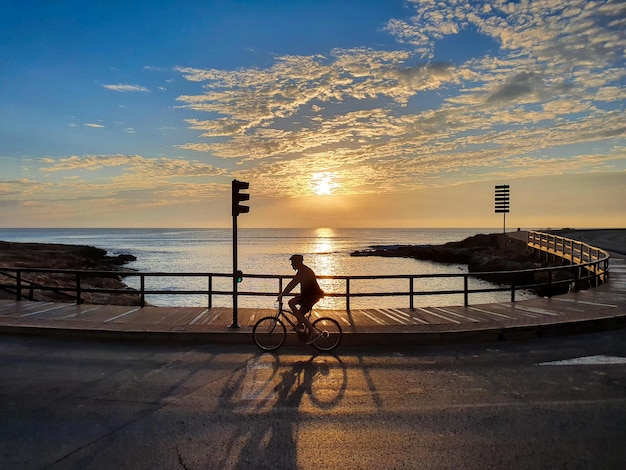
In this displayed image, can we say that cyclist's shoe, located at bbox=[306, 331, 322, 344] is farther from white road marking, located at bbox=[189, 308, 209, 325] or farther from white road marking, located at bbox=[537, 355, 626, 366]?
white road marking, located at bbox=[537, 355, 626, 366]

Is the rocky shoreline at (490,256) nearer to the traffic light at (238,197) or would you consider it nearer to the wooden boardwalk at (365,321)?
the wooden boardwalk at (365,321)

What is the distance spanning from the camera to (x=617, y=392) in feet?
21.7

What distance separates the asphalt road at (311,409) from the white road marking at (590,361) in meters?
0.05

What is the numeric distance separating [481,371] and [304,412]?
3.36 m

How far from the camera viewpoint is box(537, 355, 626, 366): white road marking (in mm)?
8188

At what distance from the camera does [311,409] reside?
235 inches

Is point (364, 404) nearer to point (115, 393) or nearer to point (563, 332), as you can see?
point (115, 393)

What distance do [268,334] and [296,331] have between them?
0.56 metres

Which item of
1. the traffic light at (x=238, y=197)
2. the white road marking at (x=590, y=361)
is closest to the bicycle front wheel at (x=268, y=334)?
the traffic light at (x=238, y=197)

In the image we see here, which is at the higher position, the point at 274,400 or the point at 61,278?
the point at 274,400

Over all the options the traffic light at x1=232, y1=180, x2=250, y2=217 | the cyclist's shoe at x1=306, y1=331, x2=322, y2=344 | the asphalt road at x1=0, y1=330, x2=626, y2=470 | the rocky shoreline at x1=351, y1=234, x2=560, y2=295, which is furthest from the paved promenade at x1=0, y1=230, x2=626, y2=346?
the rocky shoreline at x1=351, y1=234, x2=560, y2=295

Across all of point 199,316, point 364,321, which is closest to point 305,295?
point 364,321

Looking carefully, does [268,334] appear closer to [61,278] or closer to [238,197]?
[238,197]

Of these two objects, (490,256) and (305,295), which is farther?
(490,256)
